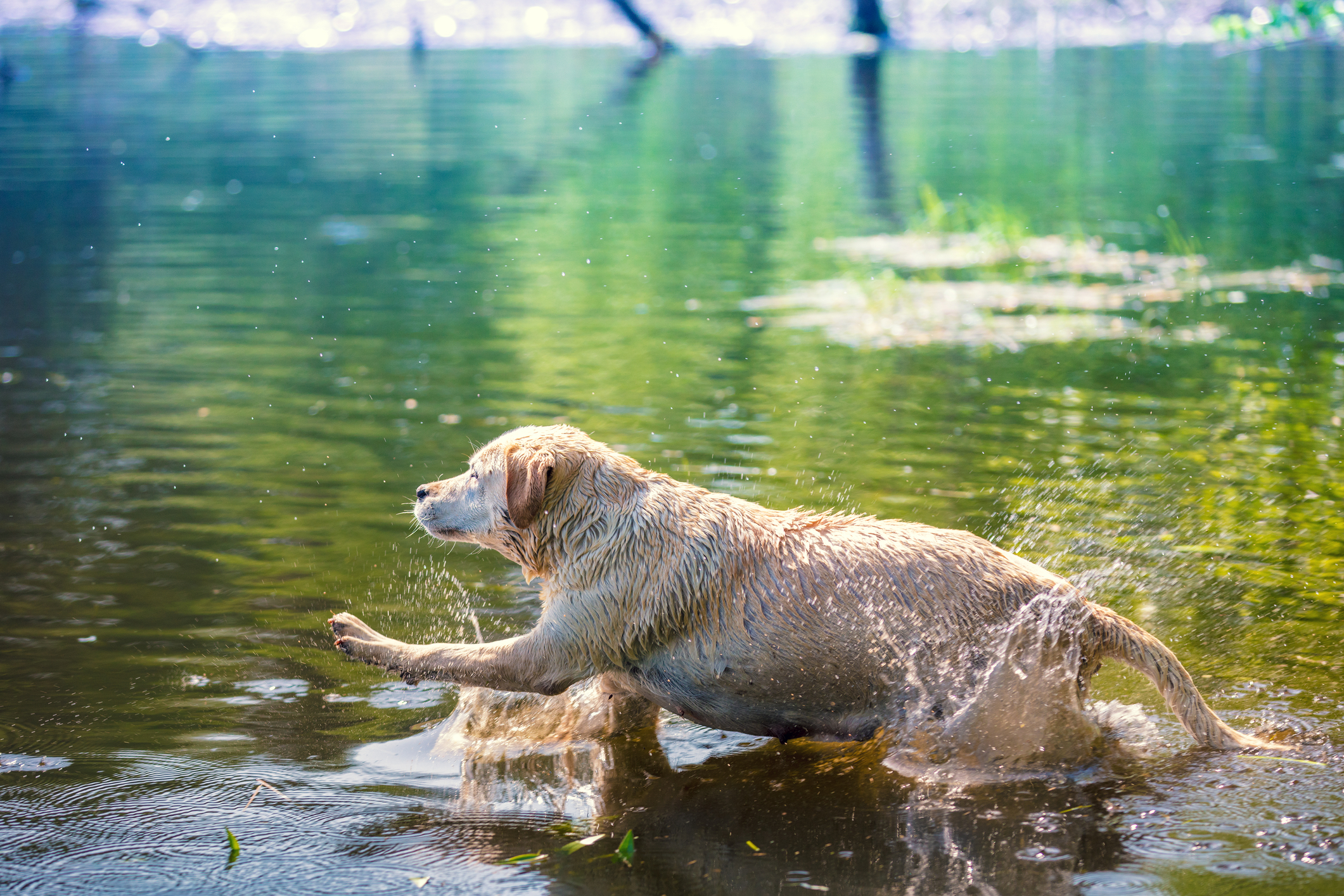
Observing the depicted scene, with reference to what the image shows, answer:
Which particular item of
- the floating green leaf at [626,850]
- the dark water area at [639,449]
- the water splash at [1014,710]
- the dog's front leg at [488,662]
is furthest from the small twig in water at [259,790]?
the water splash at [1014,710]

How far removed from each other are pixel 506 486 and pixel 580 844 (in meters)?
1.71

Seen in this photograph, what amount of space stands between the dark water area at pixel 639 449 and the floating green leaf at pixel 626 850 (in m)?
0.10

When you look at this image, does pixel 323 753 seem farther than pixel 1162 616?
No

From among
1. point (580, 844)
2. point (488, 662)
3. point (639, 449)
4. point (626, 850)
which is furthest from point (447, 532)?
point (639, 449)

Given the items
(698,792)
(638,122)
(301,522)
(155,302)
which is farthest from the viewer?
(638,122)

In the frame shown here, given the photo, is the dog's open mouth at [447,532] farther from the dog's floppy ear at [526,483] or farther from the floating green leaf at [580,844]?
the floating green leaf at [580,844]

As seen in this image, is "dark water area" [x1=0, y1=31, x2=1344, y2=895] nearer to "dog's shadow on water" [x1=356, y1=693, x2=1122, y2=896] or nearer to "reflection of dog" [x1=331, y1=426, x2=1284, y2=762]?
"dog's shadow on water" [x1=356, y1=693, x2=1122, y2=896]

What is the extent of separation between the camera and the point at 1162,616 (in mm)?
7898

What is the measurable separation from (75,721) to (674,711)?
3.02 meters

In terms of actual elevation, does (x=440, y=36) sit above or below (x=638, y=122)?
above

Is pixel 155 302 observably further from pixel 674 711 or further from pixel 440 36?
pixel 440 36

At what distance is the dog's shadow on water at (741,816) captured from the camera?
534 cm

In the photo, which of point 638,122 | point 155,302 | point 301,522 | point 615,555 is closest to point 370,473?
point 301,522

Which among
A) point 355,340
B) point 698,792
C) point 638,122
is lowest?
point 698,792
